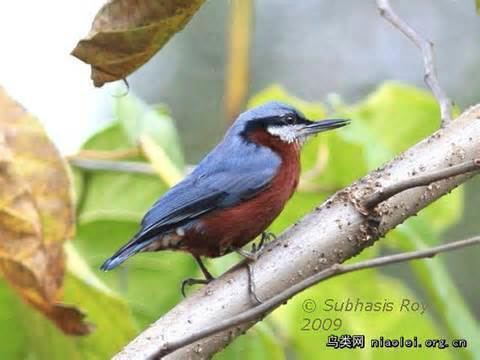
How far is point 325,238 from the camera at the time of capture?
1.95 m

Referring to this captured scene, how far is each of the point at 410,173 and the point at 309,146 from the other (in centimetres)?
169

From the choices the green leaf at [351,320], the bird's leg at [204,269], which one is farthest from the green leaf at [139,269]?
the green leaf at [351,320]

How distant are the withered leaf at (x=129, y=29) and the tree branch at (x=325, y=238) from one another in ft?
1.51

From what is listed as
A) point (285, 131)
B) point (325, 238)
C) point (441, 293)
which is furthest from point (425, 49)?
point (285, 131)

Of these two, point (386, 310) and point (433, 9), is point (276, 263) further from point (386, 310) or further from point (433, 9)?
point (433, 9)

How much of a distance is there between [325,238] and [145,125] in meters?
1.13

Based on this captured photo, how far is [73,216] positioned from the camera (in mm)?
2207

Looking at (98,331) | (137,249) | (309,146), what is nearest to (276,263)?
(98,331)

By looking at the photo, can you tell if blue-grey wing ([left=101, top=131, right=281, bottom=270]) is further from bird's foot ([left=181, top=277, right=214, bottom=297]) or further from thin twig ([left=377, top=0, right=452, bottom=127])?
thin twig ([left=377, top=0, right=452, bottom=127])

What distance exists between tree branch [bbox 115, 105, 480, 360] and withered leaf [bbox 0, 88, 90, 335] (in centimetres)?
34

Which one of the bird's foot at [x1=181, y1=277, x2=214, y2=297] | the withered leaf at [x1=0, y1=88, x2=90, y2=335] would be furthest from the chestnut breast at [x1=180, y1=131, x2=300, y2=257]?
the withered leaf at [x1=0, y1=88, x2=90, y2=335]

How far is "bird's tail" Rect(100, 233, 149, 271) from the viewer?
8.91 ft

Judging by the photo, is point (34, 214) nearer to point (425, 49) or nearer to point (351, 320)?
point (425, 49)

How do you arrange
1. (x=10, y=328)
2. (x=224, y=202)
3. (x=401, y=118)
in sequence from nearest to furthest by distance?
1. (x=10, y=328)
2. (x=224, y=202)
3. (x=401, y=118)
